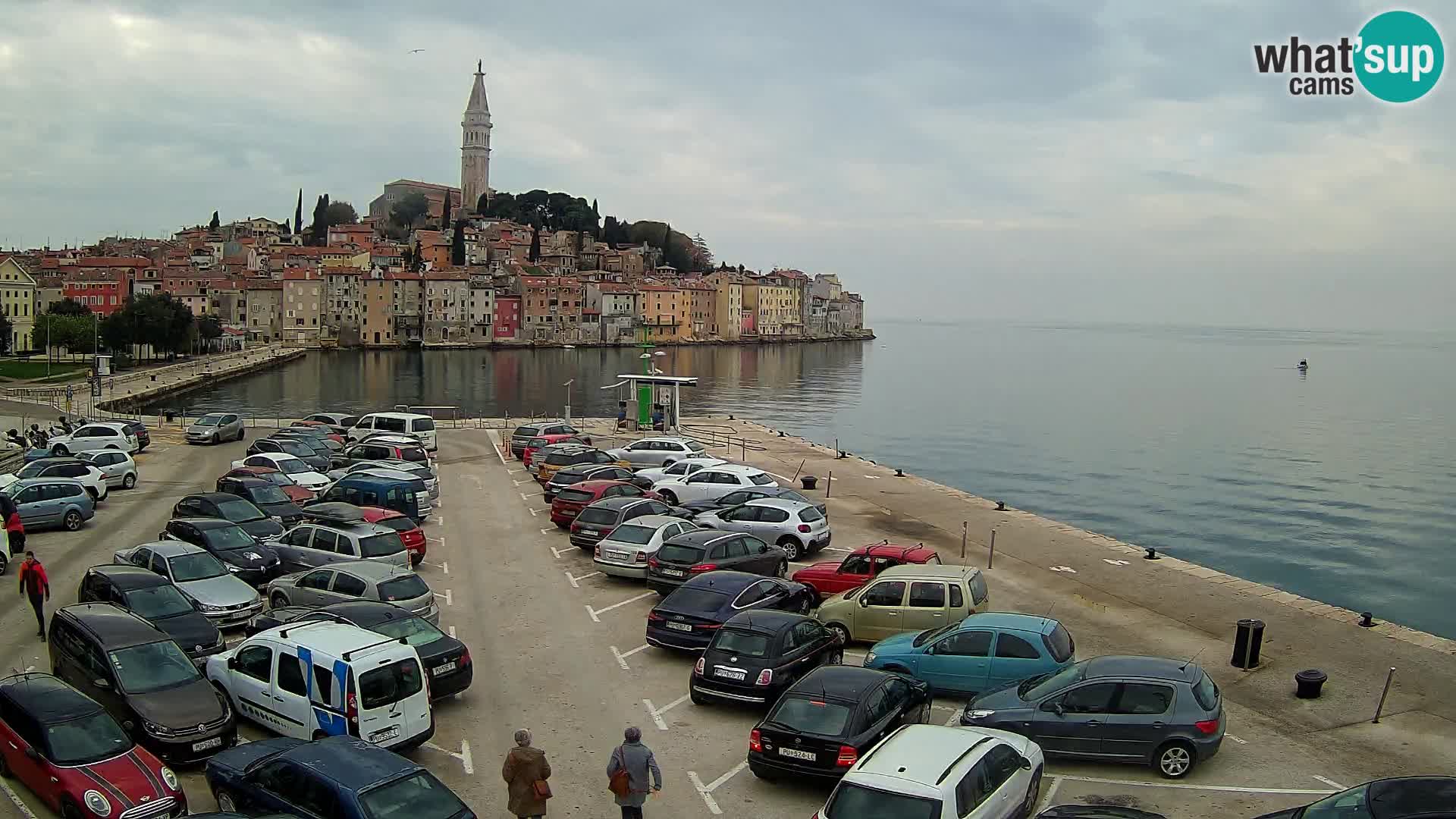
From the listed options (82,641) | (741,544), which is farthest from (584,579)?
(82,641)

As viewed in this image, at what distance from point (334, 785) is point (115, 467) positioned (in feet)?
75.0

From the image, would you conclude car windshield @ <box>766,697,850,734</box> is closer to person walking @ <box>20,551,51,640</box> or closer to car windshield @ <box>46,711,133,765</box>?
car windshield @ <box>46,711,133,765</box>

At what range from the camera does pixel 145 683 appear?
34.7 ft

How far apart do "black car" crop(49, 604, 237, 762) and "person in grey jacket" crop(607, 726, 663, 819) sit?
157 inches

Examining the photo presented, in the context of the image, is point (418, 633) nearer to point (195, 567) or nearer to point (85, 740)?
point (85, 740)

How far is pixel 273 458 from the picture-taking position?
2739cm

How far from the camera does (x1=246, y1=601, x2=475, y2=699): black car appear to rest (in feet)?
39.1

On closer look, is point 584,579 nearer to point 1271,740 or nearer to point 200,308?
point 1271,740

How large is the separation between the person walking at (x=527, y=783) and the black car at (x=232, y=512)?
1224cm

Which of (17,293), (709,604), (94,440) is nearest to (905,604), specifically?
(709,604)

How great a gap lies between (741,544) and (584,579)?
2.82 metres

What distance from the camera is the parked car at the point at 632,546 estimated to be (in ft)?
58.9

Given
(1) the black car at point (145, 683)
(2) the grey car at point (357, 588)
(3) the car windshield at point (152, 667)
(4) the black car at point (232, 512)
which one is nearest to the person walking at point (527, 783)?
(1) the black car at point (145, 683)

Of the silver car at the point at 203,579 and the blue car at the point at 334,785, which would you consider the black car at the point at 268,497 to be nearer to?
the silver car at the point at 203,579
